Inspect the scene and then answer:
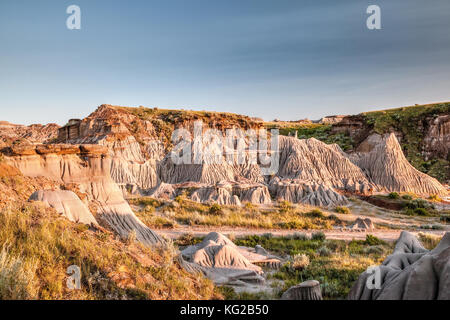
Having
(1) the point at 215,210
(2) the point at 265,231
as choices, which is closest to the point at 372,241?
(2) the point at 265,231

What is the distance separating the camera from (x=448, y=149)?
162 ft

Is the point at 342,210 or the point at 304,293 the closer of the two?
the point at 304,293

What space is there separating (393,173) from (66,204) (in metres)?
38.1

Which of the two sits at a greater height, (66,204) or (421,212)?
(66,204)

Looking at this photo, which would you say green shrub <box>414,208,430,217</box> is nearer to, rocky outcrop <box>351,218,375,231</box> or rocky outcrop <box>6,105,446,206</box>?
rocky outcrop <box>6,105,446,206</box>

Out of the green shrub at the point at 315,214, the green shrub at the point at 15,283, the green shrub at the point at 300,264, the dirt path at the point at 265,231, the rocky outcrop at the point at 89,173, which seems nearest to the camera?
the green shrub at the point at 15,283

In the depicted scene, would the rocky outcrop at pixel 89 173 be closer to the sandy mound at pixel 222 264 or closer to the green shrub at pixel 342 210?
the sandy mound at pixel 222 264

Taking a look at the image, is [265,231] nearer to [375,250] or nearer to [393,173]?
[375,250]

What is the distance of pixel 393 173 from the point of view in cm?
3706

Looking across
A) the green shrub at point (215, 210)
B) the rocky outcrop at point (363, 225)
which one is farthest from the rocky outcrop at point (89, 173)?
the rocky outcrop at point (363, 225)

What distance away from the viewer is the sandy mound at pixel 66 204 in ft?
24.8

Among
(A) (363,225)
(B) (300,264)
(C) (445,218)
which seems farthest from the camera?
(C) (445,218)

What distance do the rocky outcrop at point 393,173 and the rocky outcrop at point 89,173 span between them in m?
34.0
